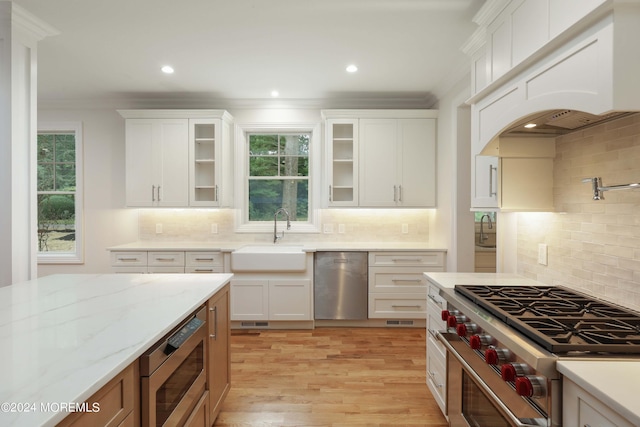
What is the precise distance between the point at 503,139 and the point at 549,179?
37 cm

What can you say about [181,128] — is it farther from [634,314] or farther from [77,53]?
[634,314]

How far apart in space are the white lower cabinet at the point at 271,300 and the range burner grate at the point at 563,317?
7.24ft

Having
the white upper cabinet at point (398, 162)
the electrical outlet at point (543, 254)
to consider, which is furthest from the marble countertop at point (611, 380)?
the white upper cabinet at point (398, 162)

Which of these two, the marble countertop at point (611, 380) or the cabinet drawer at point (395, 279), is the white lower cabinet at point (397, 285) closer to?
the cabinet drawer at point (395, 279)

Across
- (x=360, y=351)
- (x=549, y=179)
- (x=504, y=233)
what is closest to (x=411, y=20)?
(x=549, y=179)

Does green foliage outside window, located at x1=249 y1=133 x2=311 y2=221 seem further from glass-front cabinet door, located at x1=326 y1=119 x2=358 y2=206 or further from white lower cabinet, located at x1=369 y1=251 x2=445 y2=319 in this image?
white lower cabinet, located at x1=369 y1=251 x2=445 y2=319

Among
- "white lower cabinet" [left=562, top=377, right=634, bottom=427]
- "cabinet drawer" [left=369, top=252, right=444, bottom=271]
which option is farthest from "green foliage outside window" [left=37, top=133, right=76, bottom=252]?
"white lower cabinet" [left=562, top=377, right=634, bottom=427]

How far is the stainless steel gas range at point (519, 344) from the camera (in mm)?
1092

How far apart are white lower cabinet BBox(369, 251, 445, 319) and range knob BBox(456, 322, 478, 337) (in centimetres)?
218

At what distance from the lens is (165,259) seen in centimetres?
386

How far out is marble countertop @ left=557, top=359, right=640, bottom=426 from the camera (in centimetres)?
83

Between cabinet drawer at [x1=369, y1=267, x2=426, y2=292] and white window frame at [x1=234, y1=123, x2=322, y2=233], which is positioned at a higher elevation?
white window frame at [x1=234, y1=123, x2=322, y2=233]

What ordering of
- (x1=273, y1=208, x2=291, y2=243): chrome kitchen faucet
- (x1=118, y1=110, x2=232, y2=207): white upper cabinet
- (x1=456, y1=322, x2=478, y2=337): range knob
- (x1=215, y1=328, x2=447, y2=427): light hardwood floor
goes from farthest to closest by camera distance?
1. (x1=273, y1=208, x2=291, y2=243): chrome kitchen faucet
2. (x1=118, y1=110, x2=232, y2=207): white upper cabinet
3. (x1=215, y1=328, x2=447, y2=427): light hardwood floor
4. (x1=456, y1=322, x2=478, y2=337): range knob

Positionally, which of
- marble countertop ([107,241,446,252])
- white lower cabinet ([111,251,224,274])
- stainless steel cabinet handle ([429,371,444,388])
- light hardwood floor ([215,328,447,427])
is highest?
marble countertop ([107,241,446,252])
